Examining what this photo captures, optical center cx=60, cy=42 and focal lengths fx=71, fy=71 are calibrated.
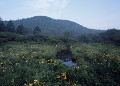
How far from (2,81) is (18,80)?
1.95 feet

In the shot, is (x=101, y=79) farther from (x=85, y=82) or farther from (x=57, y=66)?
(x=57, y=66)

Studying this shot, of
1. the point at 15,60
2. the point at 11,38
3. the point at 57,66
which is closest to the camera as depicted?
the point at 57,66

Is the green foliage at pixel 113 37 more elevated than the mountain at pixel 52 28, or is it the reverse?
the mountain at pixel 52 28

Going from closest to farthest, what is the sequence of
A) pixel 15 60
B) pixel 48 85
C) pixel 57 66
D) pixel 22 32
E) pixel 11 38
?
pixel 48 85, pixel 57 66, pixel 15 60, pixel 11 38, pixel 22 32

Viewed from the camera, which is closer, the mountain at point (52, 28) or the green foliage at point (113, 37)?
the green foliage at point (113, 37)

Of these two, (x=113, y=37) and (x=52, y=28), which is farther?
(x=52, y=28)

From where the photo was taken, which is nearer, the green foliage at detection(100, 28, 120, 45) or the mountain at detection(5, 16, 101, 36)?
the green foliage at detection(100, 28, 120, 45)

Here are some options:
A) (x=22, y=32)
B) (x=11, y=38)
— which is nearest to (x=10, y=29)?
(x=22, y=32)

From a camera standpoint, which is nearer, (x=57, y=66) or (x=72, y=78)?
(x=72, y=78)

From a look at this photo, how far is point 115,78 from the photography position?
3.06 metres

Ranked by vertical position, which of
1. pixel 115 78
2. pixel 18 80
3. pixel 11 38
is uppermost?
pixel 11 38

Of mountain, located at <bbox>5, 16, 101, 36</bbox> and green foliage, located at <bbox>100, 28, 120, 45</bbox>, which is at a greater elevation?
mountain, located at <bbox>5, 16, 101, 36</bbox>

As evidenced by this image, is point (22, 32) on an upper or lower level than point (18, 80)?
upper

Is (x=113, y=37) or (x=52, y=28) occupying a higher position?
(x=52, y=28)
